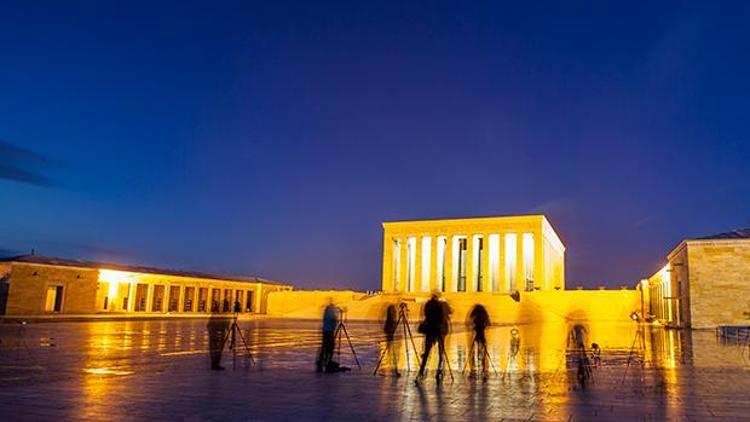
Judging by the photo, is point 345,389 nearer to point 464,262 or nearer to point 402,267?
point 464,262

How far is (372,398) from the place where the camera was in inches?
352

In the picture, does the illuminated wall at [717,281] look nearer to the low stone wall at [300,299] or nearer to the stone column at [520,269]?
the stone column at [520,269]

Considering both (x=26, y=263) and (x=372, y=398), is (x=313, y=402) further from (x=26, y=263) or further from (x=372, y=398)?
(x=26, y=263)

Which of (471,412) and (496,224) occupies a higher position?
(496,224)

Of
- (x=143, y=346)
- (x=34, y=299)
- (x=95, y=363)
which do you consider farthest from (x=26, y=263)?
(x=95, y=363)

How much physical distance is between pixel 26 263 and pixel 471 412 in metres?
45.9

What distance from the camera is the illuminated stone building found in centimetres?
4425

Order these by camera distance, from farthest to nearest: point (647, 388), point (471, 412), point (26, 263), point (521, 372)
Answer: point (26, 263), point (521, 372), point (647, 388), point (471, 412)

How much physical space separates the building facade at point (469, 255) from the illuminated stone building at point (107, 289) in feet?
65.2

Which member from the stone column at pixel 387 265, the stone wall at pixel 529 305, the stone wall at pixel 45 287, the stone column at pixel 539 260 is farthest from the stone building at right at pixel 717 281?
the stone wall at pixel 45 287

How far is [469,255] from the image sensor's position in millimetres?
66625

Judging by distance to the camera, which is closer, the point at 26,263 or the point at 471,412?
the point at 471,412

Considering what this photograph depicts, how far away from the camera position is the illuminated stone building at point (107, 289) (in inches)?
1742

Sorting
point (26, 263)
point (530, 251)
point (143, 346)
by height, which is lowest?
point (143, 346)
